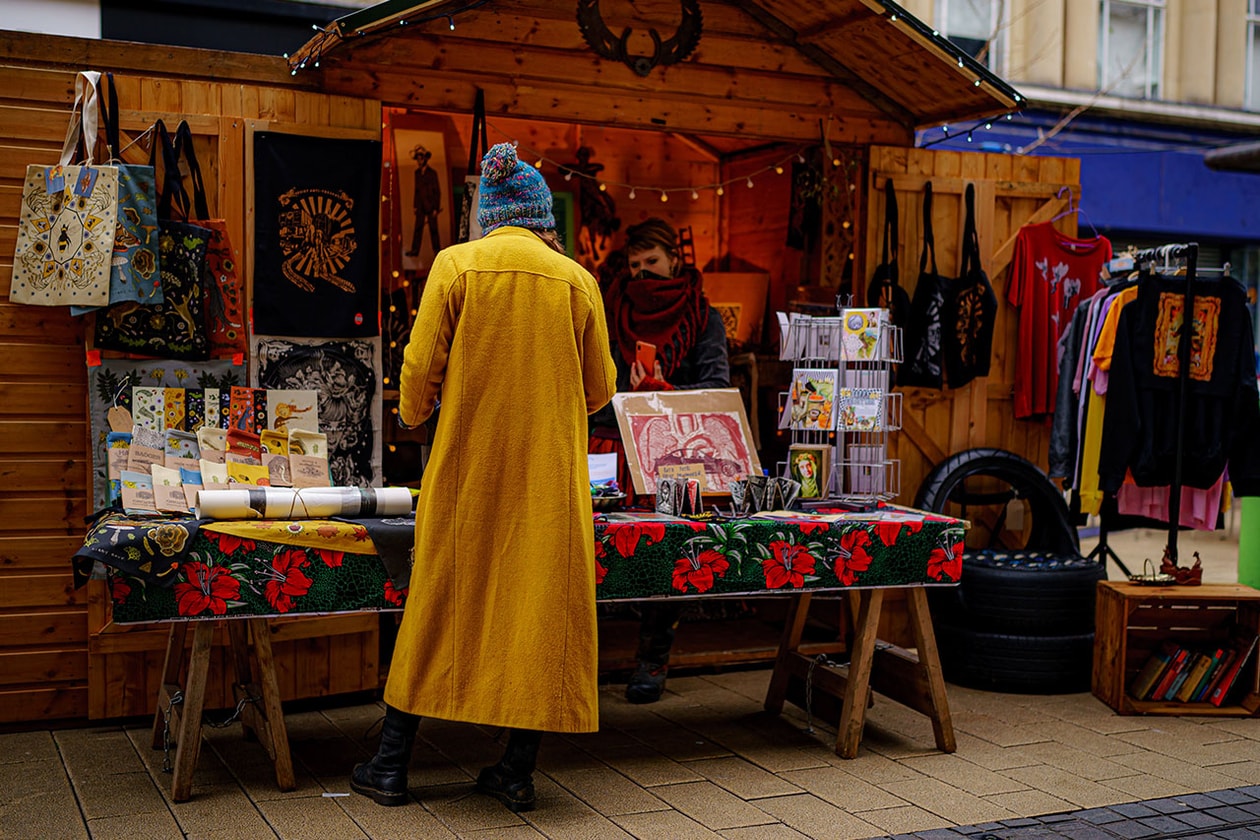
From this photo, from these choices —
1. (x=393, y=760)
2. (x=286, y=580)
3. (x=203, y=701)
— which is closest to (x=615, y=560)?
(x=393, y=760)

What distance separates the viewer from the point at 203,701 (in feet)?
14.6

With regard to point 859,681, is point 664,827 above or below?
below

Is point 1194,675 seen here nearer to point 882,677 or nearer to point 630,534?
point 882,677

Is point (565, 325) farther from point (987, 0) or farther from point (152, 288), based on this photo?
point (987, 0)

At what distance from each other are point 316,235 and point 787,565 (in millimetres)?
2349

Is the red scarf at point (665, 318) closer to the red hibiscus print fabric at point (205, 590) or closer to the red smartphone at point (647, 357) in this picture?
the red smartphone at point (647, 357)

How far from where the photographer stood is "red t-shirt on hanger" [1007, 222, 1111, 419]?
6.70 meters

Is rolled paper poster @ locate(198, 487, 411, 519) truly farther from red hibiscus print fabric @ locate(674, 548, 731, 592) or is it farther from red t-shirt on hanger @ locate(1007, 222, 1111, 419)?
red t-shirt on hanger @ locate(1007, 222, 1111, 419)

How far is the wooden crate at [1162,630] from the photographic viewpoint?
A: 571 cm

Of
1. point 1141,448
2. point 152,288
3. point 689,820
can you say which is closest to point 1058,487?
point 1141,448

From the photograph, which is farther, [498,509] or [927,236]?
[927,236]

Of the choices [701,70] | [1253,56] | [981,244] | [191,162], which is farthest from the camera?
[1253,56]

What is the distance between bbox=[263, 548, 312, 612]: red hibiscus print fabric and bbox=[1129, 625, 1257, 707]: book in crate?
374 centimetres

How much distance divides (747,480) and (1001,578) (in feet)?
5.43
